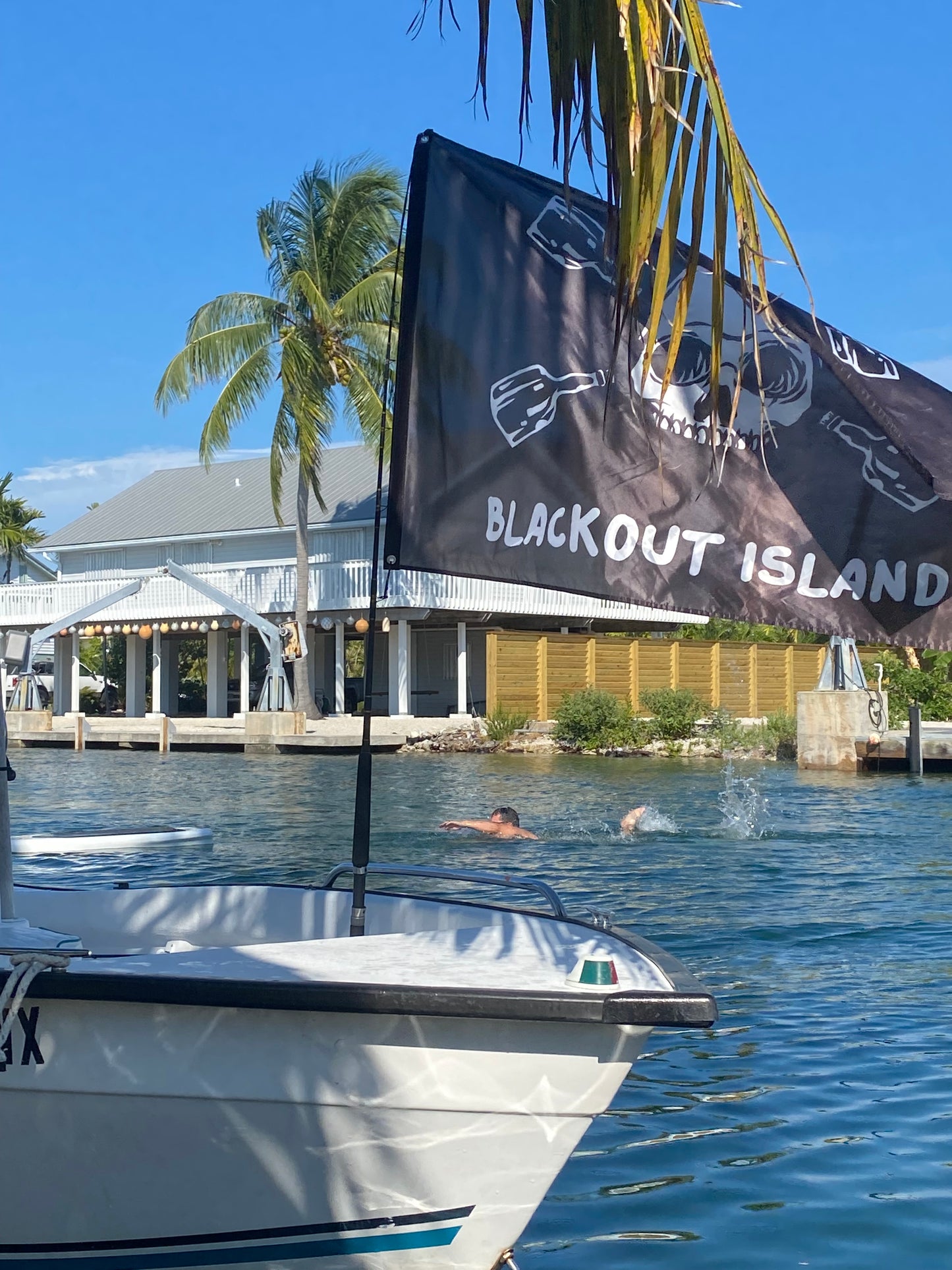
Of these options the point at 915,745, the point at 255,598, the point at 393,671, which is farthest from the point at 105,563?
the point at 915,745

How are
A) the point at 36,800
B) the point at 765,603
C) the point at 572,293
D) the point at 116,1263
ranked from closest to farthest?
the point at 765,603
the point at 572,293
the point at 116,1263
the point at 36,800

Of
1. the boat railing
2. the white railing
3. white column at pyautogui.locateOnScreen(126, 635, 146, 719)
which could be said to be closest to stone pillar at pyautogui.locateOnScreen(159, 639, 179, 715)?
white column at pyautogui.locateOnScreen(126, 635, 146, 719)

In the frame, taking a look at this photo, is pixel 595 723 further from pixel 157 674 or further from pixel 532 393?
pixel 532 393

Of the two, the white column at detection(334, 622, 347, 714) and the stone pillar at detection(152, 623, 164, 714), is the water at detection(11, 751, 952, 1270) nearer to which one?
the white column at detection(334, 622, 347, 714)

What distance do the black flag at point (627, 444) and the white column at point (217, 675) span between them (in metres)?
38.4

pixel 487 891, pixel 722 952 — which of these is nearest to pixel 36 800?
pixel 487 891

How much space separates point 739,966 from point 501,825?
23.2 feet

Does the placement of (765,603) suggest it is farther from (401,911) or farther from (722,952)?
(722,952)

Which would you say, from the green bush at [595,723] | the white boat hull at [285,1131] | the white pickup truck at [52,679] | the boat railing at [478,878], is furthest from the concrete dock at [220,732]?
the white boat hull at [285,1131]

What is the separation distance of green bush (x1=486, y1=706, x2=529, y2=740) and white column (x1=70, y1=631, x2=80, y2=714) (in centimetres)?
1459

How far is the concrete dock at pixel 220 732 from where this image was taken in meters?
32.9

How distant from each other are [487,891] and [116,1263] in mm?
8266

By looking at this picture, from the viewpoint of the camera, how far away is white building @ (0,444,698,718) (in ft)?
125

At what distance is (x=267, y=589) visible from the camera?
39.7 meters
